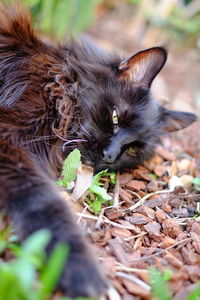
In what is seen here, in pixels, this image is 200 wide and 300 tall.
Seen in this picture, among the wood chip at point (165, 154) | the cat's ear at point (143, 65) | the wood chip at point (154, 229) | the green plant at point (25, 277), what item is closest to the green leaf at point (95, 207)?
the wood chip at point (154, 229)

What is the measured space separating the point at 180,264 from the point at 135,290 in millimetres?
328

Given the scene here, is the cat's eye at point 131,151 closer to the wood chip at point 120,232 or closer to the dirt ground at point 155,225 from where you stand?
the dirt ground at point 155,225

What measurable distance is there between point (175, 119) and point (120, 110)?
2.33ft

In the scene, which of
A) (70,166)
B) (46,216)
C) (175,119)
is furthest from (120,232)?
(175,119)

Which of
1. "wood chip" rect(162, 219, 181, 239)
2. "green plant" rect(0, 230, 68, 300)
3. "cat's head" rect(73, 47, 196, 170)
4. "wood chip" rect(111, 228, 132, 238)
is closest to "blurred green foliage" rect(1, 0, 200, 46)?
"cat's head" rect(73, 47, 196, 170)

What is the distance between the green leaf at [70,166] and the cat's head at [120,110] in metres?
0.22

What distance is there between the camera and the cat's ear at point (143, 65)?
2432mm

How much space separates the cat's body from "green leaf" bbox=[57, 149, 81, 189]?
0.31ft

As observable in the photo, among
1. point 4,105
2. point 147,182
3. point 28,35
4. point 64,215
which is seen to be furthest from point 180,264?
point 28,35

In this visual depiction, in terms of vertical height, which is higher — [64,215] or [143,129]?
[64,215]

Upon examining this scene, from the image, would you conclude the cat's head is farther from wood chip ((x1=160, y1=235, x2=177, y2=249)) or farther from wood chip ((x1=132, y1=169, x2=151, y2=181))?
wood chip ((x1=160, y1=235, x2=177, y2=249))

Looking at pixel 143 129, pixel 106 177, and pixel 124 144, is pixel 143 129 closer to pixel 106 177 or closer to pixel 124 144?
pixel 124 144

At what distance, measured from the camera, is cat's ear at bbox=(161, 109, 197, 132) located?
2884 mm

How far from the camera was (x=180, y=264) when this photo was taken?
1.74 metres
